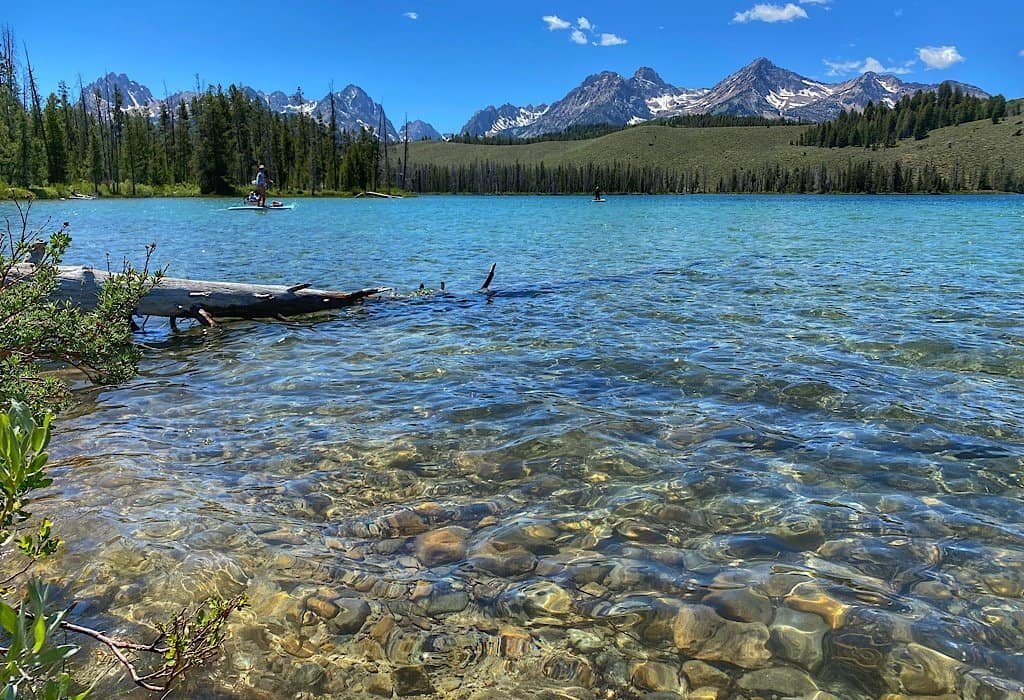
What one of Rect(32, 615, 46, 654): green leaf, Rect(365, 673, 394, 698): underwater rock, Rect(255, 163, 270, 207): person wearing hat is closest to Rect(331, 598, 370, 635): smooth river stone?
Rect(365, 673, 394, 698): underwater rock

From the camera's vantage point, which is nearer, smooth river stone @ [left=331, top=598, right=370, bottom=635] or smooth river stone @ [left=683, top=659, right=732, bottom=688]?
smooth river stone @ [left=683, top=659, right=732, bottom=688]

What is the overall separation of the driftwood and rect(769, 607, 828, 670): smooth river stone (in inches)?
498

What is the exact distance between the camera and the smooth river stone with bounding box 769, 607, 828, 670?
13.4 ft

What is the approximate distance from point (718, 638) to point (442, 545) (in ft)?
7.56

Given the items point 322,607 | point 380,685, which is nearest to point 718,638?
point 380,685

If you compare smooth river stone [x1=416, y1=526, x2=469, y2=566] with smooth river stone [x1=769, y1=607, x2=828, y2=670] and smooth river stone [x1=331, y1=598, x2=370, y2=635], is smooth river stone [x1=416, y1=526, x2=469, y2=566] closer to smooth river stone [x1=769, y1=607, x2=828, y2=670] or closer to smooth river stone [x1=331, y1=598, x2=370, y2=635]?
smooth river stone [x1=331, y1=598, x2=370, y2=635]

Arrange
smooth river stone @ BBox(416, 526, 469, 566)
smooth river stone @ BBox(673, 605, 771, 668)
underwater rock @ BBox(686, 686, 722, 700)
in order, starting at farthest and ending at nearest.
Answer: smooth river stone @ BBox(416, 526, 469, 566) → smooth river stone @ BBox(673, 605, 771, 668) → underwater rock @ BBox(686, 686, 722, 700)

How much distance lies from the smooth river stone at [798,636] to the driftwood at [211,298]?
1265cm

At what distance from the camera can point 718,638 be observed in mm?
4234

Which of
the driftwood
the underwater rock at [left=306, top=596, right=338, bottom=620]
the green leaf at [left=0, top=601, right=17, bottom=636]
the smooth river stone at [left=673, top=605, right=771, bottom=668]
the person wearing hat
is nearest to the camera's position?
the green leaf at [left=0, top=601, right=17, bottom=636]

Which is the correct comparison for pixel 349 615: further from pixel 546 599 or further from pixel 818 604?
pixel 818 604

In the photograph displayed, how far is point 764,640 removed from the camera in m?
4.21

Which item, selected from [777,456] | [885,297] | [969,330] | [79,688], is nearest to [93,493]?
[79,688]

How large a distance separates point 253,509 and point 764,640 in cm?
450
